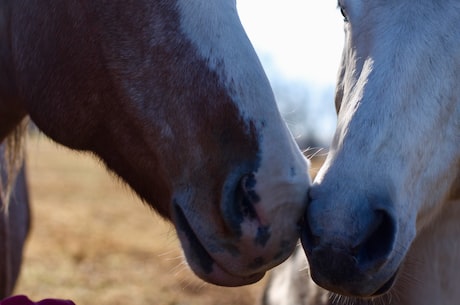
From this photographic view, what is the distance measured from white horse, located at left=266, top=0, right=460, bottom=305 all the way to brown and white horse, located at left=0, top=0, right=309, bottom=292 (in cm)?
13

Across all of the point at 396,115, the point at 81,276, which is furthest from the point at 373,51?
the point at 81,276

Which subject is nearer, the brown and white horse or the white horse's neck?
the brown and white horse

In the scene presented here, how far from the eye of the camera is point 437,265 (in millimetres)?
2602

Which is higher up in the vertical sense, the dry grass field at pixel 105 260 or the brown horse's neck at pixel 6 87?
the brown horse's neck at pixel 6 87

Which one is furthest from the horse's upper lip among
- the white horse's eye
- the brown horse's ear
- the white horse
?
the white horse's eye

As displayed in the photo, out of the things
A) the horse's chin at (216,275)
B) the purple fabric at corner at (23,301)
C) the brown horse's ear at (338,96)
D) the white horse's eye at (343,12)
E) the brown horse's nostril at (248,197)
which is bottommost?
the purple fabric at corner at (23,301)

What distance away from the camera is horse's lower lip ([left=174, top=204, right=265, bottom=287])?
199 cm

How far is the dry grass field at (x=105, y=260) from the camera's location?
6.74 metres

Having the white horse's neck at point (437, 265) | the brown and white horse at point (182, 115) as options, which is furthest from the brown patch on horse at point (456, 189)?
the brown and white horse at point (182, 115)

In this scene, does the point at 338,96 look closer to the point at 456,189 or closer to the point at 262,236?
the point at 456,189

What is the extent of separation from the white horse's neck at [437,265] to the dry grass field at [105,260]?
90 cm

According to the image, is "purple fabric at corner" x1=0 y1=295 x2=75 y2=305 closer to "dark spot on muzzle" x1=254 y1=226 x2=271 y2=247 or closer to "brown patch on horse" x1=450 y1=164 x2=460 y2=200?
"dark spot on muzzle" x1=254 y1=226 x2=271 y2=247

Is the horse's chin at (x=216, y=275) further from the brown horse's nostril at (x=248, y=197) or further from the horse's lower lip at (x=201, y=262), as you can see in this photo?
the brown horse's nostril at (x=248, y=197)

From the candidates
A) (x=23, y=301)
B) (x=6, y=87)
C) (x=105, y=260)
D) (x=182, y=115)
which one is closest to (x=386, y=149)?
(x=182, y=115)
